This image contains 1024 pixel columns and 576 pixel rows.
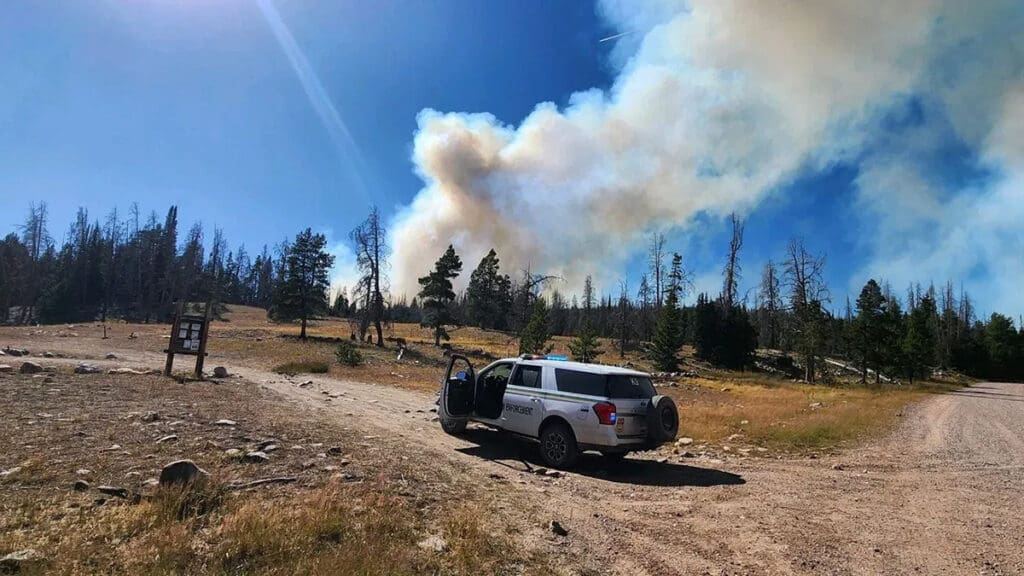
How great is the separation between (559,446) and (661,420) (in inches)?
77.8

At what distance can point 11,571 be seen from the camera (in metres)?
4.11

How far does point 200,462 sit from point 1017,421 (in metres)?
26.5

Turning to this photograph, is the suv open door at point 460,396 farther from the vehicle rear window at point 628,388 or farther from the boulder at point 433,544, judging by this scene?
the boulder at point 433,544

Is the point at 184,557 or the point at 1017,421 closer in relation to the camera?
the point at 184,557

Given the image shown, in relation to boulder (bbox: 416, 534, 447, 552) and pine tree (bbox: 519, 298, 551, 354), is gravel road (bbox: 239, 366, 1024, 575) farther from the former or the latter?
pine tree (bbox: 519, 298, 551, 354)

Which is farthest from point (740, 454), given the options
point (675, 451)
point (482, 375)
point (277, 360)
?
point (277, 360)

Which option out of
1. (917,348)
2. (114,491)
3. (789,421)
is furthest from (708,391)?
(917,348)

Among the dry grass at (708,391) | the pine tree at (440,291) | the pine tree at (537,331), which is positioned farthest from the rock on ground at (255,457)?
the pine tree at (440,291)

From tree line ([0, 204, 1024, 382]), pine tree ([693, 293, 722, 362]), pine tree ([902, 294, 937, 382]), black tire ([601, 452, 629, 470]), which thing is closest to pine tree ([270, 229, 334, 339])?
tree line ([0, 204, 1024, 382])

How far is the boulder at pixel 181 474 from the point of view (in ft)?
20.0

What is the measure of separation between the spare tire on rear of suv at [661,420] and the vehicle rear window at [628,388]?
9.4 inches

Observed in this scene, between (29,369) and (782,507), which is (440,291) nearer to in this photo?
(29,369)

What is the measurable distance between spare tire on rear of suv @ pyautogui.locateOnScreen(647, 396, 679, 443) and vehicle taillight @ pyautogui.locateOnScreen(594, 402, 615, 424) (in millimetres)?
837

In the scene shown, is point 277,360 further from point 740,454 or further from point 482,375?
point 740,454
